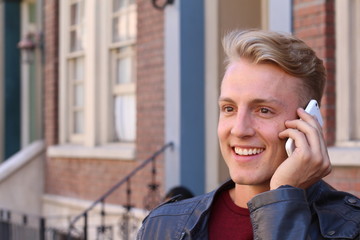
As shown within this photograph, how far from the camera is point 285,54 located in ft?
6.60

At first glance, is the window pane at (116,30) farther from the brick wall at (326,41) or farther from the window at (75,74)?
the brick wall at (326,41)

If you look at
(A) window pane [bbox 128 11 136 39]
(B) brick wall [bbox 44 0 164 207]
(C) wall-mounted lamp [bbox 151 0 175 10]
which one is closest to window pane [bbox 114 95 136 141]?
(B) brick wall [bbox 44 0 164 207]

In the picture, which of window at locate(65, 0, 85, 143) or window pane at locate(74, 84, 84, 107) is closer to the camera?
window at locate(65, 0, 85, 143)

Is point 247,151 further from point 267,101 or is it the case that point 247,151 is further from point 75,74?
point 75,74

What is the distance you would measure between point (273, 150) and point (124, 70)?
6.98 metres

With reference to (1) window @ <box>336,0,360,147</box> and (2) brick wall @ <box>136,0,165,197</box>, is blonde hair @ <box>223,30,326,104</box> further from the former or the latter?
(2) brick wall @ <box>136,0,165,197</box>

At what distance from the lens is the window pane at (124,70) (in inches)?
348

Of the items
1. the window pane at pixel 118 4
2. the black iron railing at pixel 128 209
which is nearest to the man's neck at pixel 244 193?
the black iron railing at pixel 128 209

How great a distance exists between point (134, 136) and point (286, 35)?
22.1 feet

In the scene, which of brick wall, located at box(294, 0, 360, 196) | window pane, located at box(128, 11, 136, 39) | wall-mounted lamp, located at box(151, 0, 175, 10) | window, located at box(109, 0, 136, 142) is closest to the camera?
brick wall, located at box(294, 0, 360, 196)

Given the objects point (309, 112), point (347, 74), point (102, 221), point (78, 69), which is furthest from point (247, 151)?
point (78, 69)

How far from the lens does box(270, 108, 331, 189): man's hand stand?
2.02m

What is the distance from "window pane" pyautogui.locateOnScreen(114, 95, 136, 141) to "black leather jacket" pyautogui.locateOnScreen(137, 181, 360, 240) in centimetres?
656

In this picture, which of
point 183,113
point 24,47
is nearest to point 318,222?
point 183,113
